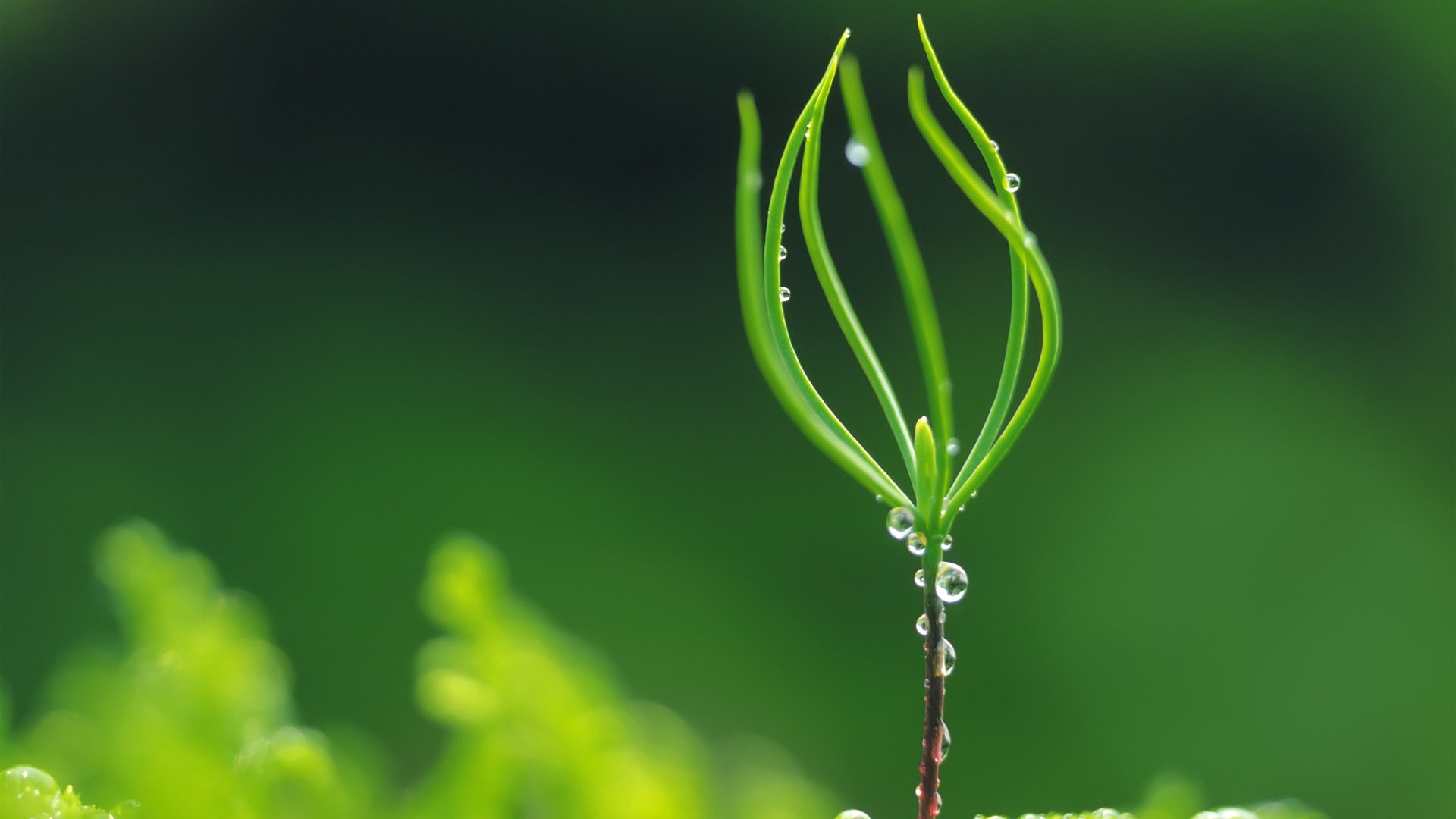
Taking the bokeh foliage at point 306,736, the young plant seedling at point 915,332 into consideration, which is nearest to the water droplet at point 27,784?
the bokeh foliage at point 306,736

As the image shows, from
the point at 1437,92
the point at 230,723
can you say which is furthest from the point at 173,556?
the point at 1437,92

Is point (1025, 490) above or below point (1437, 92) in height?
below

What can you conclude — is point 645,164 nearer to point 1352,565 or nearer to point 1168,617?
point 1168,617

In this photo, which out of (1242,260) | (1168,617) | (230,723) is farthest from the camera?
(1242,260)

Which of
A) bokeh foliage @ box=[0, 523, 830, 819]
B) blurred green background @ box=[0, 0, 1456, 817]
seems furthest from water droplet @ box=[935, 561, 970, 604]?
blurred green background @ box=[0, 0, 1456, 817]

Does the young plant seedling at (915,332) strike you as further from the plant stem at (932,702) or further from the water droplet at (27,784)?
the water droplet at (27,784)

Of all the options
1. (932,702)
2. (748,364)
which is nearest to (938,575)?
(932,702)

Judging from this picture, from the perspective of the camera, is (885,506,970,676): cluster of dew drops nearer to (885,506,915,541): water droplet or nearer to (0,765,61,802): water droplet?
(885,506,915,541): water droplet
